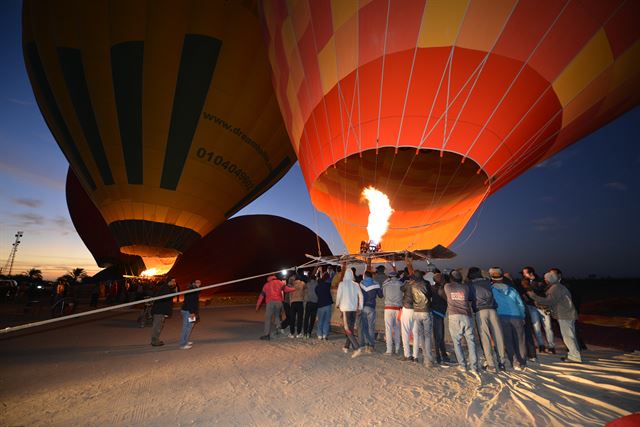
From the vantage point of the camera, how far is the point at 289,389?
327 cm

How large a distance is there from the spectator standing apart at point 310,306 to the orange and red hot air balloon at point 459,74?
8.04 ft

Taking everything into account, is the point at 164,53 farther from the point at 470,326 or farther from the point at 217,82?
the point at 470,326

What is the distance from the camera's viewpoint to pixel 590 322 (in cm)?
957

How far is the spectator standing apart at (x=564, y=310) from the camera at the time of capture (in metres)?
4.48

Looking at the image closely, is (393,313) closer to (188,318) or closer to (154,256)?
(188,318)

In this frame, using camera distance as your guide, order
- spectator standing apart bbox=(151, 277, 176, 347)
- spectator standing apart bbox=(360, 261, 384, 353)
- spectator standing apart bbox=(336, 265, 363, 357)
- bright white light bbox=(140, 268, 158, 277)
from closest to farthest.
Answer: spectator standing apart bbox=(336, 265, 363, 357) < spectator standing apart bbox=(360, 261, 384, 353) < spectator standing apart bbox=(151, 277, 176, 347) < bright white light bbox=(140, 268, 158, 277)

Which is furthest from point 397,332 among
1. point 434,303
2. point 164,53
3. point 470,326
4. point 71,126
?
point 71,126

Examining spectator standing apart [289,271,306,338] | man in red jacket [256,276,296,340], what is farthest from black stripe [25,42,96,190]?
spectator standing apart [289,271,306,338]

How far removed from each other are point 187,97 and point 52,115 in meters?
5.09

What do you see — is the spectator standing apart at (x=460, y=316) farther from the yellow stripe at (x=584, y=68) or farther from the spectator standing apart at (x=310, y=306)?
the yellow stripe at (x=584, y=68)

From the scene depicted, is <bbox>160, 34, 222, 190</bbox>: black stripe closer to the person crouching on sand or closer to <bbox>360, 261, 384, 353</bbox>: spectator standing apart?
the person crouching on sand

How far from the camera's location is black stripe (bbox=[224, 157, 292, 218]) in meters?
13.2

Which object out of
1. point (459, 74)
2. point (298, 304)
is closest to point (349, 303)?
point (298, 304)

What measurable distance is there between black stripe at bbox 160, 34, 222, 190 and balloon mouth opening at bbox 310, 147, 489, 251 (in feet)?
19.0
